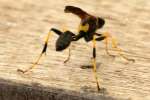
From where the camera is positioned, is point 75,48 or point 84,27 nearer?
point 75,48

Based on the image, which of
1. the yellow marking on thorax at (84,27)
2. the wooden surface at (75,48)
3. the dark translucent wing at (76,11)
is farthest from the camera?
the yellow marking on thorax at (84,27)

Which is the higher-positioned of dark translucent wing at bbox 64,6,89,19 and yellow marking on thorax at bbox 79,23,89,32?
dark translucent wing at bbox 64,6,89,19

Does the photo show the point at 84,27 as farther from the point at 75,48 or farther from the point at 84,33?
the point at 75,48

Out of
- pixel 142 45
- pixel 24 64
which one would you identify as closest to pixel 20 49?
pixel 24 64

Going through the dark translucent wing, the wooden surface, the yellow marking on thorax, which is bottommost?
the yellow marking on thorax

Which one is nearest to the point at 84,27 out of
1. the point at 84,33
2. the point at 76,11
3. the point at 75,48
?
the point at 84,33

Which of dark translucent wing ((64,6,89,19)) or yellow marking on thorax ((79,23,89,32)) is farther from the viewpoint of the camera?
yellow marking on thorax ((79,23,89,32))

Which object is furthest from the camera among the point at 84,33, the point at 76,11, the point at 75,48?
the point at 84,33

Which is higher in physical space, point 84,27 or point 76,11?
point 76,11

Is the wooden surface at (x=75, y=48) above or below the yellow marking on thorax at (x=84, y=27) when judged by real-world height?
above
